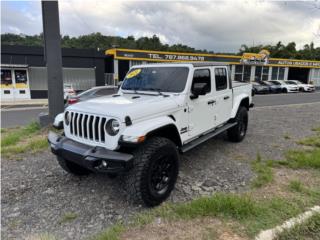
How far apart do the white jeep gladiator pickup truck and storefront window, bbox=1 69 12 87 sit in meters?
21.6

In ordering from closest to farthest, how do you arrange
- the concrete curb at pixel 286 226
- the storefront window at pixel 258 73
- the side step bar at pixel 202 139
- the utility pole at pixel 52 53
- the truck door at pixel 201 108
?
the concrete curb at pixel 286 226 → the side step bar at pixel 202 139 → the truck door at pixel 201 108 → the utility pole at pixel 52 53 → the storefront window at pixel 258 73

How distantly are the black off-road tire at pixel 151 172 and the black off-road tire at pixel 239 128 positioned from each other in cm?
311

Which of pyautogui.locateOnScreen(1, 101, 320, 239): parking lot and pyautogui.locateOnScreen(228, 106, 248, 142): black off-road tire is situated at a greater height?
pyautogui.locateOnScreen(228, 106, 248, 142): black off-road tire

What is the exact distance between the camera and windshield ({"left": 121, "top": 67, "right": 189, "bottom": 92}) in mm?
4359

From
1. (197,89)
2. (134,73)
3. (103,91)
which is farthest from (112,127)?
(103,91)

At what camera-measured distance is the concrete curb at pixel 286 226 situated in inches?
107

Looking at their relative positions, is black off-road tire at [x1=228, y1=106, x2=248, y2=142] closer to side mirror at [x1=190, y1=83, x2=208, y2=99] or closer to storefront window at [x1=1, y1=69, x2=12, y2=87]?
side mirror at [x1=190, y1=83, x2=208, y2=99]

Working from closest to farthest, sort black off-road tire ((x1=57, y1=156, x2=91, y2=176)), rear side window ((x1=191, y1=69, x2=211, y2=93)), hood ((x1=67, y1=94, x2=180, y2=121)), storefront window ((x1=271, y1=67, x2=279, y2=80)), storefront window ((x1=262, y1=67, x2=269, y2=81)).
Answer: hood ((x1=67, y1=94, x2=180, y2=121)) < black off-road tire ((x1=57, y1=156, x2=91, y2=176)) < rear side window ((x1=191, y1=69, x2=211, y2=93)) < storefront window ((x1=262, y1=67, x2=269, y2=81)) < storefront window ((x1=271, y1=67, x2=279, y2=80))

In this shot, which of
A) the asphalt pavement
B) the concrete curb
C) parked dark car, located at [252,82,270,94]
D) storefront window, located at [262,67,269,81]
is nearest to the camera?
the concrete curb

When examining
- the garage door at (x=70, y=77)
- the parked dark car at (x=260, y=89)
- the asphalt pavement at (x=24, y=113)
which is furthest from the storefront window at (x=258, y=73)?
the garage door at (x=70, y=77)

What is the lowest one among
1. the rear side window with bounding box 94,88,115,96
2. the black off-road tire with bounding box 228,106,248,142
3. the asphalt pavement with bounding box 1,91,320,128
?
the asphalt pavement with bounding box 1,91,320,128

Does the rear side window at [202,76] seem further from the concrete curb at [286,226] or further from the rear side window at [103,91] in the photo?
the rear side window at [103,91]

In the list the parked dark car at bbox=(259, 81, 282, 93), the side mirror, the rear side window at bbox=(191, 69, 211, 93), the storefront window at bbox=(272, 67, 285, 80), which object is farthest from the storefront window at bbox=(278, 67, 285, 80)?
the side mirror

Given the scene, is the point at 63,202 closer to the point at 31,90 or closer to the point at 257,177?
the point at 257,177
